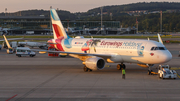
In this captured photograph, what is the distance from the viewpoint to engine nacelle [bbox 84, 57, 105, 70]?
32247mm

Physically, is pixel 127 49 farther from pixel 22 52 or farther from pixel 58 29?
pixel 22 52

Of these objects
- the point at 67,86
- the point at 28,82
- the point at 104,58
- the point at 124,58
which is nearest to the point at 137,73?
the point at 124,58

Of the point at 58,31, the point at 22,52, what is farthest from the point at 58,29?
the point at 22,52

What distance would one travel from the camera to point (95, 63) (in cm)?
3212

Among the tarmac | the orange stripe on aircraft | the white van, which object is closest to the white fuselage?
the tarmac

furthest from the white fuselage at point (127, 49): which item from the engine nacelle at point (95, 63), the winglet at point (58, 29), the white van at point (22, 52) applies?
the white van at point (22, 52)

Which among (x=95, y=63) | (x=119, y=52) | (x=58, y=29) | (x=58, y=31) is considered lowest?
(x=95, y=63)

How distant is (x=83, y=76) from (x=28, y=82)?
7.08 meters

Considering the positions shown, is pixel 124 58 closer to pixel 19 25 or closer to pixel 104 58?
pixel 104 58

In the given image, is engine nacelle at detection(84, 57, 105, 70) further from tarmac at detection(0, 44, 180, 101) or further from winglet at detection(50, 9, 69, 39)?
winglet at detection(50, 9, 69, 39)

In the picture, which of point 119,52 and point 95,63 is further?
point 119,52

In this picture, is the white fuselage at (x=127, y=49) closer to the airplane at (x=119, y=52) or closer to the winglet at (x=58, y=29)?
the airplane at (x=119, y=52)

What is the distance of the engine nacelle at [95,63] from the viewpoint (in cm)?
3225

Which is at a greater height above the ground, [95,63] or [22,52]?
[95,63]
